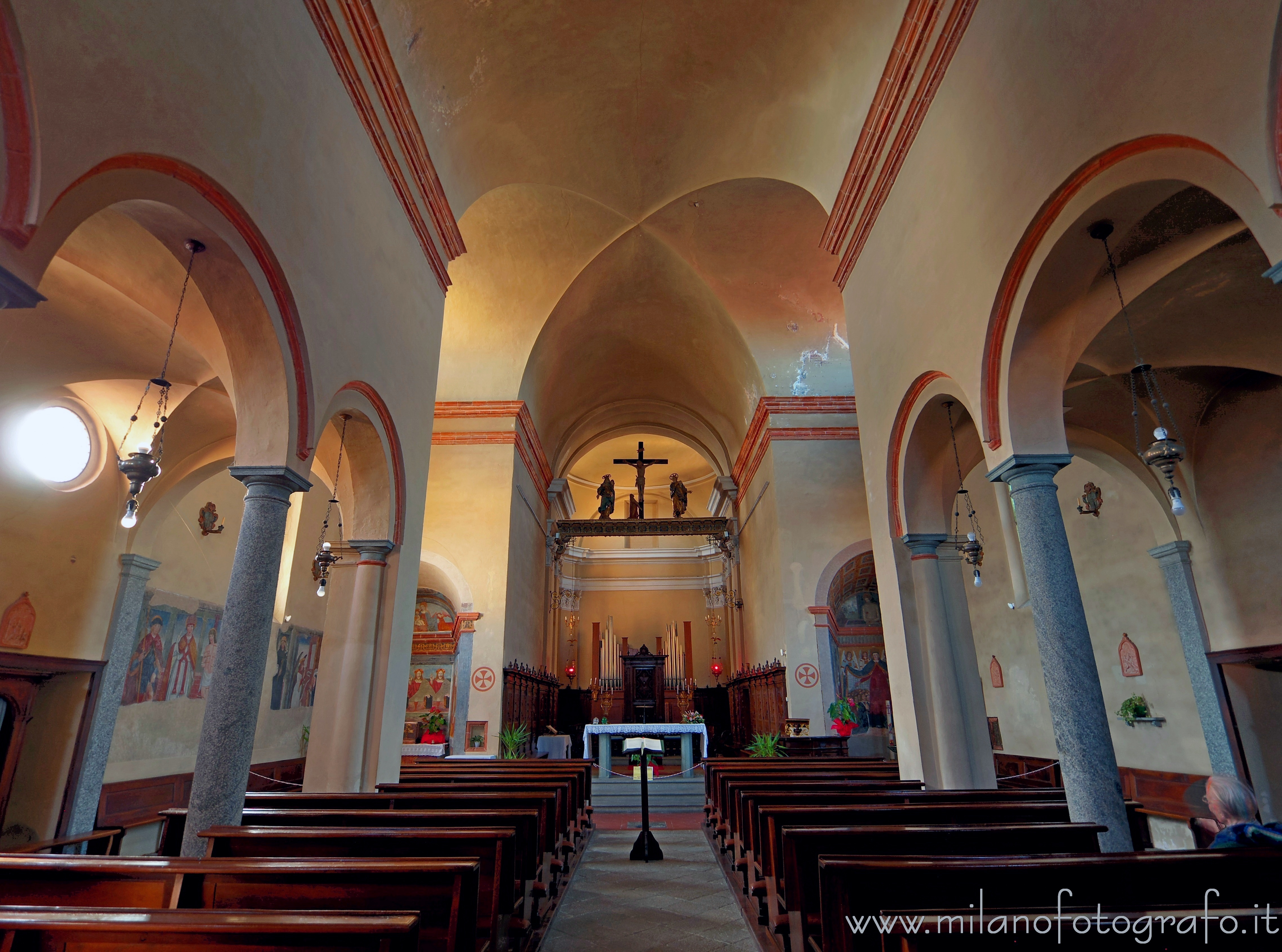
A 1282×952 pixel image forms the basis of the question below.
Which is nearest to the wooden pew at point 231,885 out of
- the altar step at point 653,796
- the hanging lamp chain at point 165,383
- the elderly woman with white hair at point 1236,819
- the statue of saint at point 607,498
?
the hanging lamp chain at point 165,383

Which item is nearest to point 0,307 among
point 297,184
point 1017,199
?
point 297,184

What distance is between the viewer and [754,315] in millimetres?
13914

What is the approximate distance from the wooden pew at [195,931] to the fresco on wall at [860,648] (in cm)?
1226

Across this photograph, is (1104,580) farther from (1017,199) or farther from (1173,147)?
(1173,147)

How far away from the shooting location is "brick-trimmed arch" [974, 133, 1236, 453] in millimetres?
3914

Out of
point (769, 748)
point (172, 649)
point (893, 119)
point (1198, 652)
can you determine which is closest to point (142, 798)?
point (172, 649)

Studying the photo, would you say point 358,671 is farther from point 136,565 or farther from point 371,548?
point 136,565

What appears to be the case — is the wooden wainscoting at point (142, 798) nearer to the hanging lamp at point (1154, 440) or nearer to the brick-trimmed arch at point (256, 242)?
the brick-trimmed arch at point (256, 242)

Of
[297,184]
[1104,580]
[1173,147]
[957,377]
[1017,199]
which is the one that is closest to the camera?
[1173,147]

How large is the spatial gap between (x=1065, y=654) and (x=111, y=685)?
10.2 meters

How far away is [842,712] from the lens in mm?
12117

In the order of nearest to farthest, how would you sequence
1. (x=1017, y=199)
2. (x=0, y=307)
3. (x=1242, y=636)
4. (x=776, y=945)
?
(x=0, y=307) < (x=776, y=945) < (x=1017, y=199) < (x=1242, y=636)

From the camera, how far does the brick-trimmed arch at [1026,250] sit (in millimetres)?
3914

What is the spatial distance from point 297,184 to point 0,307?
119 inches
